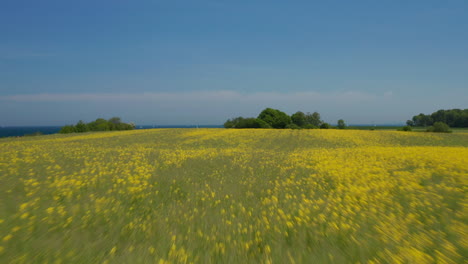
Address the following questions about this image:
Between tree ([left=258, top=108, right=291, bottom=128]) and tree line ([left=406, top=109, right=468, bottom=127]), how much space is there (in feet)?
211

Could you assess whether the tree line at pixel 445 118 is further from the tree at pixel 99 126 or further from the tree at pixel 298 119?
the tree at pixel 99 126

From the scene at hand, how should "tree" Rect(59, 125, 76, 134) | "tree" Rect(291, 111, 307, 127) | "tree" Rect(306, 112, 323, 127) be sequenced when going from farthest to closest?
"tree" Rect(306, 112, 323, 127) → "tree" Rect(291, 111, 307, 127) → "tree" Rect(59, 125, 76, 134)

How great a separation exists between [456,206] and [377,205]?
5.93 ft

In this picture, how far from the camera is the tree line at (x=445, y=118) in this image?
94.1m

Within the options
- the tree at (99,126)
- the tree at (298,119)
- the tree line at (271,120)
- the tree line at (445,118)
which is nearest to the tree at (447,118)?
the tree line at (445,118)

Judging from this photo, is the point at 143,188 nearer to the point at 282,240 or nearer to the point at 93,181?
the point at 93,181

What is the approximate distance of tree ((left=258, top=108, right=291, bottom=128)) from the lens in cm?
9019

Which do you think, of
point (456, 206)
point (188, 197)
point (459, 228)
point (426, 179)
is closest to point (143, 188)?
point (188, 197)

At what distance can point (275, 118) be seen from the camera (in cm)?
9231

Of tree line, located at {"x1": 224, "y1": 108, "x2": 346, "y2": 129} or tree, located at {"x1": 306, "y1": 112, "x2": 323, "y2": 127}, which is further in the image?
tree, located at {"x1": 306, "y1": 112, "x2": 323, "y2": 127}

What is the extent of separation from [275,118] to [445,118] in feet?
266

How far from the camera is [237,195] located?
692cm

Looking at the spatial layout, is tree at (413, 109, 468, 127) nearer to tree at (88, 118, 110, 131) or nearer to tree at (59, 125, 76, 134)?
tree at (88, 118, 110, 131)

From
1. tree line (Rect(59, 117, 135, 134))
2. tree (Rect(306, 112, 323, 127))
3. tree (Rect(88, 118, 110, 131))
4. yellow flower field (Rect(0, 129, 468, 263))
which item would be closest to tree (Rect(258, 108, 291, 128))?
tree (Rect(306, 112, 323, 127))
